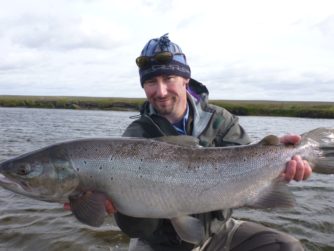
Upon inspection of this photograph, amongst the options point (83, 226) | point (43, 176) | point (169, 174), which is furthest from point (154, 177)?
point (83, 226)

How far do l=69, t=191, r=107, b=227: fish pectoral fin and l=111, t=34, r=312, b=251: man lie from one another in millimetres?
658

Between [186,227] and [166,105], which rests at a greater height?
[166,105]

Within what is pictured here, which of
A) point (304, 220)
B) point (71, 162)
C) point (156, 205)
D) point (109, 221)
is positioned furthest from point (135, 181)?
point (304, 220)

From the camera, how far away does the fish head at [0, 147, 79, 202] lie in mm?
4023

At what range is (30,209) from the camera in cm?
822

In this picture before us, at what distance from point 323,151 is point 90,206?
237 centimetres

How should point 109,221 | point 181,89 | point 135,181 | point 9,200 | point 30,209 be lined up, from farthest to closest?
point 9,200, point 30,209, point 109,221, point 181,89, point 135,181

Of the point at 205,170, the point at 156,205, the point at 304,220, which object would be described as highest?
the point at 205,170

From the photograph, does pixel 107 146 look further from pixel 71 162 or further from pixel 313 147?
pixel 313 147

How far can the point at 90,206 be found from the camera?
4.03 m

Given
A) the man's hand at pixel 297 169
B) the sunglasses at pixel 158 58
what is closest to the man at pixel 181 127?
the sunglasses at pixel 158 58

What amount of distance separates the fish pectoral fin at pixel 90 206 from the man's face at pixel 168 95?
1.33 metres

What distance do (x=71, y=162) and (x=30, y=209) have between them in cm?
470

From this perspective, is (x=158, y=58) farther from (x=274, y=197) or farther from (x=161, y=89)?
(x=274, y=197)
